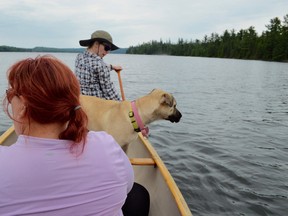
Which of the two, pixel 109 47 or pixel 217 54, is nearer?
pixel 109 47

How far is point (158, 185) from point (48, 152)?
3.14 meters

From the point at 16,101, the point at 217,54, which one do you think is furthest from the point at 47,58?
the point at 217,54

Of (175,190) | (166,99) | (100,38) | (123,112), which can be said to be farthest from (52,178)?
(100,38)

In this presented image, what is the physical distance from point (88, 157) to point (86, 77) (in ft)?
15.0

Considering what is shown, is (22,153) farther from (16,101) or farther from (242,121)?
(242,121)

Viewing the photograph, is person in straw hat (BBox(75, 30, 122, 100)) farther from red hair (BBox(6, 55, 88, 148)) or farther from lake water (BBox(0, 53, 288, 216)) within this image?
red hair (BBox(6, 55, 88, 148))

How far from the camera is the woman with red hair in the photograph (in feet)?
5.49

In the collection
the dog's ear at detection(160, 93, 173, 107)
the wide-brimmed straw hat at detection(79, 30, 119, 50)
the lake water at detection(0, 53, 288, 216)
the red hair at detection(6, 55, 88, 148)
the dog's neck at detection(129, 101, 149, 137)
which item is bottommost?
the lake water at detection(0, 53, 288, 216)

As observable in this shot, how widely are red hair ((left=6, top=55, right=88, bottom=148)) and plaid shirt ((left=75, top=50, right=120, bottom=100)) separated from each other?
4.32 m

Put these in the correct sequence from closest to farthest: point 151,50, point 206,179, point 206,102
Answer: point 206,179 < point 206,102 < point 151,50

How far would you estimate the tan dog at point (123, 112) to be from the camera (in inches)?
213

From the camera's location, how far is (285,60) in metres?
89.2

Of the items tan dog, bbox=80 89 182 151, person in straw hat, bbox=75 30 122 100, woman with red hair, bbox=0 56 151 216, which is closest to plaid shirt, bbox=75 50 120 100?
person in straw hat, bbox=75 30 122 100

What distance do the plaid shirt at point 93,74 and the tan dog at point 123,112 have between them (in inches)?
24.6
